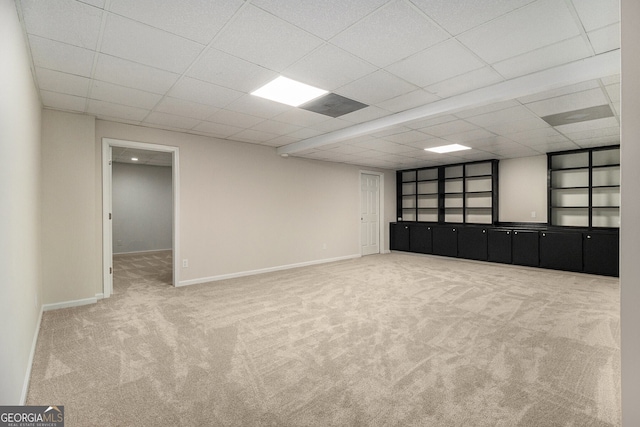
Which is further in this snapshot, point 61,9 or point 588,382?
point 588,382

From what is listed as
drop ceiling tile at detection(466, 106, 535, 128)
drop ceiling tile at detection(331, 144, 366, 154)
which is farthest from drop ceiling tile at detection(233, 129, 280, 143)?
drop ceiling tile at detection(466, 106, 535, 128)

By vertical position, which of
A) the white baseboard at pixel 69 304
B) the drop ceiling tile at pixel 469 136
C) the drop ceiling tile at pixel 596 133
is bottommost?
the white baseboard at pixel 69 304

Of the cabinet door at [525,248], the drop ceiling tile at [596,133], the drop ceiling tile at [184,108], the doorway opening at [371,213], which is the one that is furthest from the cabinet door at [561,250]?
the drop ceiling tile at [184,108]

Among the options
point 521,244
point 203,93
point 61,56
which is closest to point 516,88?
point 203,93

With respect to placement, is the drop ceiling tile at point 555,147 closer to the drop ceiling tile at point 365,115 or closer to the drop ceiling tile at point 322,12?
the drop ceiling tile at point 365,115

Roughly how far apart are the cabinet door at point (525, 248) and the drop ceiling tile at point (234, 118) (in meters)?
5.66

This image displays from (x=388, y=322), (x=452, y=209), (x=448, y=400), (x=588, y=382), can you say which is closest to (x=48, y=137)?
(x=388, y=322)

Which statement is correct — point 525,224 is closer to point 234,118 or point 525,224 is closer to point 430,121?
point 430,121

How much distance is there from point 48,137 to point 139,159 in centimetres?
402

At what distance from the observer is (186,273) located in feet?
16.2

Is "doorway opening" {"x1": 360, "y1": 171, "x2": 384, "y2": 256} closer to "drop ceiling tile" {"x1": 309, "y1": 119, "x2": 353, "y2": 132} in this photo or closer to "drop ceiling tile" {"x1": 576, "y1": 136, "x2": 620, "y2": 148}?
"drop ceiling tile" {"x1": 309, "y1": 119, "x2": 353, "y2": 132}

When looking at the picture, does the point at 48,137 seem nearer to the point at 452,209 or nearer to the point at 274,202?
the point at 274,202

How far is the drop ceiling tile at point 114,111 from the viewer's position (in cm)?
359

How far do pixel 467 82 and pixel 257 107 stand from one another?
2.29 m
